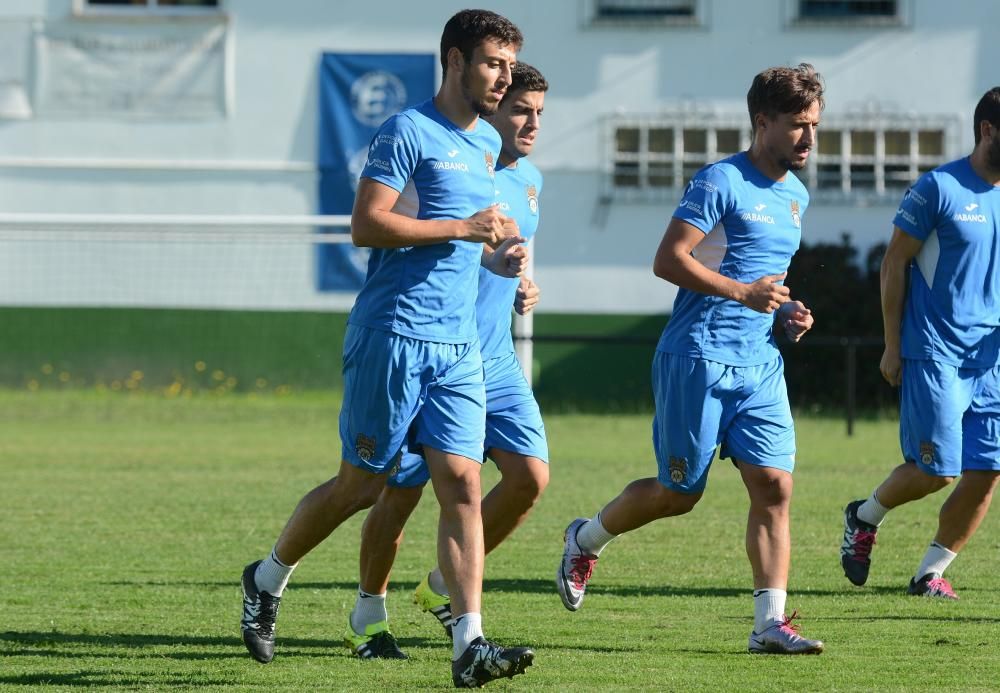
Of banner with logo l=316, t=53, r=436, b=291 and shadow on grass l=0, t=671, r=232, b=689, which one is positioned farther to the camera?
banner with logo l=316, t=53, r=436, b=291

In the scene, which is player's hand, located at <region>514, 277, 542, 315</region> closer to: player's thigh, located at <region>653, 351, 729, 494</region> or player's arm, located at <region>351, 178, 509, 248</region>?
player's thigh, located at <region>653, 351, 729, 494</region>

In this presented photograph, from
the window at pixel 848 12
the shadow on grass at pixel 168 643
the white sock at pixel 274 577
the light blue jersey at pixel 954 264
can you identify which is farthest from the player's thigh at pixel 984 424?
the window at pixel 848 12

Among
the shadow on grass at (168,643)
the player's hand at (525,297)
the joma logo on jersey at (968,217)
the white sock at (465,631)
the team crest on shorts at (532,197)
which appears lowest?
the shadow on grass at (168,643)

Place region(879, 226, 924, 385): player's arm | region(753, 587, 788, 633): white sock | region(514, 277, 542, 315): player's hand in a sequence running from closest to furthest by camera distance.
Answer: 1. region(753, 587, 788, 633): white sock
2. region(514, 277, 542, 315): player's hand
3. region(879, 226, 924, 385): player's arm

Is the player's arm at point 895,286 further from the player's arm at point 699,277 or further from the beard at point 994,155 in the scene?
the player's arm at point 699,277

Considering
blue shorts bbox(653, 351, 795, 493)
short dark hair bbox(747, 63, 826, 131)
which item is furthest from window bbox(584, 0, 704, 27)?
blue shorts bbox(653, 351, 795, 493)

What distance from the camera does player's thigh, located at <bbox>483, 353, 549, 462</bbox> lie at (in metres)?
6.93

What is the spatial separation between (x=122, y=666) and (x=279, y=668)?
59cm

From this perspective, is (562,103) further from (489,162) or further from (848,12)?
(489,162)

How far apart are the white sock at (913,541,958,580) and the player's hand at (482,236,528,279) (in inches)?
107

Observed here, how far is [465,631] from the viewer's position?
5.59 metres

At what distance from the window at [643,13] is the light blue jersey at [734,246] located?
53.5 feet

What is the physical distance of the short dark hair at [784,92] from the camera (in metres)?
6.39

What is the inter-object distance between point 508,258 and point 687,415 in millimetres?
1001
